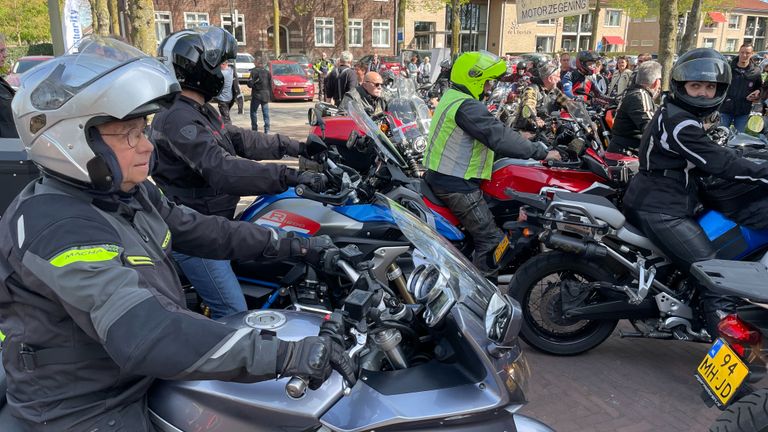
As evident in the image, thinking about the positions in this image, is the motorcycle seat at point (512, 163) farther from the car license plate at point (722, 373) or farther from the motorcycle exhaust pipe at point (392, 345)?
the motorcycle exhaust pipe at point (392, 345)

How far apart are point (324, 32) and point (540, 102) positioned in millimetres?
36855

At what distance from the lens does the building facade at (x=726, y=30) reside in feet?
201

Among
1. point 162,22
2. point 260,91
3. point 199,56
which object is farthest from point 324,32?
point 199,56

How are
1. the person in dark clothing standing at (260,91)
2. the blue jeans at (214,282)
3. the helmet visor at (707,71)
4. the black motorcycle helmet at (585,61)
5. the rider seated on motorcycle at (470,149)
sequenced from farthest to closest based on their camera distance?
the person in dark clothing standing at (260,91), the black motorcycle helmet at (585,61), the rider seated on motorcycle at (470,149), the helmet visor at (707,71), the blue jeans at (214,282)

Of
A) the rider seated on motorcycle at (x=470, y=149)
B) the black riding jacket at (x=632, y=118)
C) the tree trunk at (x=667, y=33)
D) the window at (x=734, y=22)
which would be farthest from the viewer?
the window at (x=734, y=22)

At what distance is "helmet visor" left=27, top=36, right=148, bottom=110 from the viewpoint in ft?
4.92

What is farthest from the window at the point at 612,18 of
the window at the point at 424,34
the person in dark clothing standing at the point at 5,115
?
the person in dark clothing standing at the point at 5,115

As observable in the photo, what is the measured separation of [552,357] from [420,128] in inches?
122

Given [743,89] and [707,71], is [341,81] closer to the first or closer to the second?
[743,89]

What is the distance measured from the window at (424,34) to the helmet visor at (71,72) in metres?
46.7

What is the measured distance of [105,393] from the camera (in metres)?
1.64

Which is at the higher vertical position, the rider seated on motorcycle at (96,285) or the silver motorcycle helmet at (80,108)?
the silver motorcycle helmet at (80,108)

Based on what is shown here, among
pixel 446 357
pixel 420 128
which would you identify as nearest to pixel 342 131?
pixel 420 128

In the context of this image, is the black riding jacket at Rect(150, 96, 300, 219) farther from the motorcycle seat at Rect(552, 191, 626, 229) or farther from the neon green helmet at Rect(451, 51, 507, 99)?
the motorcycle seat at Rect(552, 191, 626, 229)
